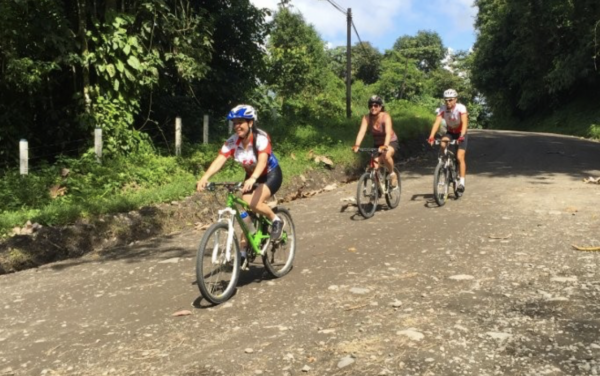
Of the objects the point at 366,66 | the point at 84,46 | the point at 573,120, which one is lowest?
the point at 84,46

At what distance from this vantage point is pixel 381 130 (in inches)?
353

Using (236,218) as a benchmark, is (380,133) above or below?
above

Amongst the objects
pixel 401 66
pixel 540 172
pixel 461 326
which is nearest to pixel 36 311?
pixel 461 326

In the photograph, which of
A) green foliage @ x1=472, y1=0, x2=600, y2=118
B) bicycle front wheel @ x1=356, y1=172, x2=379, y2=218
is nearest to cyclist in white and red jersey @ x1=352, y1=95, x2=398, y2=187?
bicycle front wheel @ x1=356, y1=172, x2=379, y2=218

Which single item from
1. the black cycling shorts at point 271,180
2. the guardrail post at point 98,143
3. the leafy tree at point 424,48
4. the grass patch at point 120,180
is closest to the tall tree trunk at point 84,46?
the guardrail post at point 98,143

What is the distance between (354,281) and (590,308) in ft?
7.22

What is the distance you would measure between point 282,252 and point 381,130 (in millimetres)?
3707

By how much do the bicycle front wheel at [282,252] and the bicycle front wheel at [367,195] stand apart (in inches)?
105

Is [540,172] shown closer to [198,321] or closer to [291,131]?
[291,131]

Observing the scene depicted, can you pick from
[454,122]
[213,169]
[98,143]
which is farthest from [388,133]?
[98,143]

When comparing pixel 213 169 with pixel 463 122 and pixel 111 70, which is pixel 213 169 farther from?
pixel 111 70

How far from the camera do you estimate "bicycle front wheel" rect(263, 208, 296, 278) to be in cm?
588

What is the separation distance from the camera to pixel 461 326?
429 centimetres

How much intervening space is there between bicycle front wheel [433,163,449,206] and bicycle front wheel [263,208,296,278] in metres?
3.89
